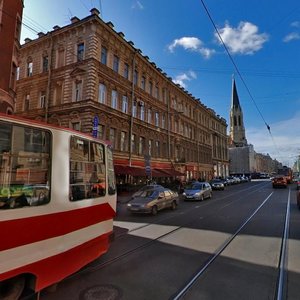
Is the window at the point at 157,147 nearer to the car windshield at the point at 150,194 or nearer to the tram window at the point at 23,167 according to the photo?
the car windshield at the point at 150,194

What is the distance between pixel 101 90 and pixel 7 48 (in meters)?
10.9

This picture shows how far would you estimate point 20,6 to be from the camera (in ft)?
59.2

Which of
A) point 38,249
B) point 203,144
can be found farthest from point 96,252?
point 203,144

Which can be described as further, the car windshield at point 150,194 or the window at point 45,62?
the window at point 45,62

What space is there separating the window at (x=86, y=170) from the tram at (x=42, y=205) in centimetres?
2

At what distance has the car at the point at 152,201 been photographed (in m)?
14.8

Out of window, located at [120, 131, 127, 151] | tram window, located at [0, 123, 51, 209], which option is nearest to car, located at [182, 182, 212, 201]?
window, located at [120, 131, 127, 151]

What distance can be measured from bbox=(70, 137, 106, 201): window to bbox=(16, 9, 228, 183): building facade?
14.5 metres

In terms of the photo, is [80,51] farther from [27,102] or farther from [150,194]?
[150,194]

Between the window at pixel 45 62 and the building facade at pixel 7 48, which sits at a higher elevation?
the window at pixel 45 62

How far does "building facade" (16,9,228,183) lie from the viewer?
25609mm

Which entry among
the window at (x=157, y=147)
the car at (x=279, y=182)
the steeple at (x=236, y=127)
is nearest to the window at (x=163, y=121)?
the window at (x=157, y=147)

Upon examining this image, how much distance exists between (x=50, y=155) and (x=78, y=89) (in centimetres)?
2295

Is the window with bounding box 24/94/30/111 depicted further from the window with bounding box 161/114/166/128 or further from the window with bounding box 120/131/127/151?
the window with bounding box 161/114/166/128
